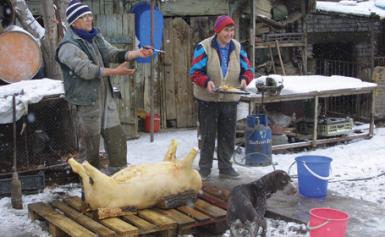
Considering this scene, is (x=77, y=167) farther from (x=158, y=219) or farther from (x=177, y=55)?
(x=177, y=55)

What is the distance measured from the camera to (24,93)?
270 inches

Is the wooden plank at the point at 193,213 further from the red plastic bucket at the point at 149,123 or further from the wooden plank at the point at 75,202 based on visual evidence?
the red plastic bucket at the point at 149,123

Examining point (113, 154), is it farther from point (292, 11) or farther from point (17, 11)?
point (292, 11)

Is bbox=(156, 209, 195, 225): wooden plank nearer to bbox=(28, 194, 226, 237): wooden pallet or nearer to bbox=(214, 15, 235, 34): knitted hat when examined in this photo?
bbox=(28, 194, 226, 237): wooden pallet

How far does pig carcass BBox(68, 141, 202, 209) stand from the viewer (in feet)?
17.4

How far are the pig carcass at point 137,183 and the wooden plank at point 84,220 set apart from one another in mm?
156

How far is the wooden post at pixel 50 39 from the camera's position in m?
8.17

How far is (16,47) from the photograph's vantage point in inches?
306

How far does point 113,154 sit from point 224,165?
6.08 feet

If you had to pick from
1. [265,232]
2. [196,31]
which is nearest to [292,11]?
[196,31]

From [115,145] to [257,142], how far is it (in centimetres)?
258

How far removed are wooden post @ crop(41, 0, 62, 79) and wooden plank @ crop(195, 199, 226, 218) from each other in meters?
3.59

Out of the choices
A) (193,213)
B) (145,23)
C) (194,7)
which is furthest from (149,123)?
(193,213)

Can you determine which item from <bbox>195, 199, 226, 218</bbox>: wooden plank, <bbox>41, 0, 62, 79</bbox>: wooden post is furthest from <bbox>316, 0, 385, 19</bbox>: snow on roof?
<bbox>195, 199, 226, 218</bbox>: wooden plank
